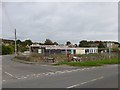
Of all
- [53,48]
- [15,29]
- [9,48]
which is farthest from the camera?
[9,48]

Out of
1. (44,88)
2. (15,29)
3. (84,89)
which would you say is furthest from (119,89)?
(15,29)

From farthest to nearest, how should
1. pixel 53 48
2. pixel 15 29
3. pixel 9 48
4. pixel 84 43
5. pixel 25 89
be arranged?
pixel 84 43, pixel 9 48, pixel 53 48, pixel 15 29, pixel 25 89

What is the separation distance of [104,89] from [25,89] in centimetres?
367

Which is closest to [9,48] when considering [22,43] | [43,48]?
[43,48]

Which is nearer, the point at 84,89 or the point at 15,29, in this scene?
the point at 84,89

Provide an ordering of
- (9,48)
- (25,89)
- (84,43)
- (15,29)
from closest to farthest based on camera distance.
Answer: (25,89), (15,29), (9,48), (84,43)

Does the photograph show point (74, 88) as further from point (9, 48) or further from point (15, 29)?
point (9, 48)

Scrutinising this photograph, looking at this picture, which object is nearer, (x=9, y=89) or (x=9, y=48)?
(x=9, y=89)

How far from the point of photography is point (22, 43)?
176125 mm

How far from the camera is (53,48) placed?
99250 mm

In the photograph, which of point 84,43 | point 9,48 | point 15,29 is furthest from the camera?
point 84,43

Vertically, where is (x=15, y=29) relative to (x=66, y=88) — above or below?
above

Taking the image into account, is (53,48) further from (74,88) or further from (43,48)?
(74,88)

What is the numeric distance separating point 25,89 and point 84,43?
6095 inches
